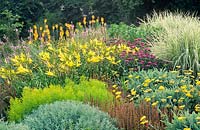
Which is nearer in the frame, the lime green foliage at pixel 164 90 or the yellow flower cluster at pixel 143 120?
the yellow flower cluster at pixel 143 120

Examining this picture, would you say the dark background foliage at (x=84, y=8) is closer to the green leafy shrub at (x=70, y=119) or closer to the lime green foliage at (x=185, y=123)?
the green leafy shrub at (x=70, y=119)

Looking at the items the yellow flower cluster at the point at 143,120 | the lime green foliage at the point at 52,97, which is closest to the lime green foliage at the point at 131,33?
the lime green foliage at the point at 52,97

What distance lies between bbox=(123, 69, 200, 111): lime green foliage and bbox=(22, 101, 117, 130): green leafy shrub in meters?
0.62

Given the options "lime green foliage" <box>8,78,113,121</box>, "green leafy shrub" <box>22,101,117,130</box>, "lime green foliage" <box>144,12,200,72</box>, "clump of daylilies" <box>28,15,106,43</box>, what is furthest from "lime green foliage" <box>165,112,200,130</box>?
"clump of daylilies" <box>28,15,106,43</box>

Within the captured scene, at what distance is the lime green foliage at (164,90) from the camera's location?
5.34 metres

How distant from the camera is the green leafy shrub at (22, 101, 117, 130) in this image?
4781 mm

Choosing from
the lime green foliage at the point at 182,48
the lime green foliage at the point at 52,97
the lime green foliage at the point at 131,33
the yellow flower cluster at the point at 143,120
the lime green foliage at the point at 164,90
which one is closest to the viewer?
the yellow flower cluster at the point at 143,120

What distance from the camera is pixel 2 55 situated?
379 inches

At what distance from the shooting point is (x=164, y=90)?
18.3ft

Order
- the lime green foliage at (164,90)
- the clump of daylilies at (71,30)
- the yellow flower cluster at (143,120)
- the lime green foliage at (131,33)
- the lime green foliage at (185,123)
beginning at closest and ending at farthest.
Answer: the lime green foliage at (185,123), the yellow flower cluster at (143,120), the lime green foliage at (164,90), the clump of daylilies at (71,30), the lime green foliage at (131,33)

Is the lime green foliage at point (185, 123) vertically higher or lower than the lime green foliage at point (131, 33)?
higher

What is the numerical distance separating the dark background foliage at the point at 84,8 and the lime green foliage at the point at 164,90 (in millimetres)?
8098

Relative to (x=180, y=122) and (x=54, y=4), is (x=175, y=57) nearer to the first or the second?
(x=180, y=122)

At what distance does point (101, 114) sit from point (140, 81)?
1551mm
